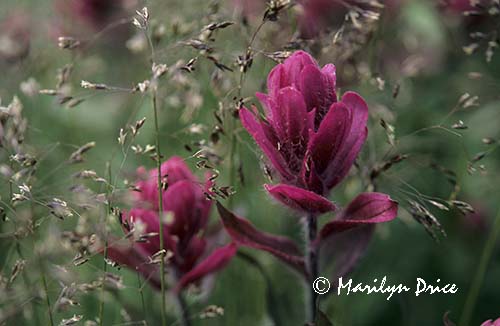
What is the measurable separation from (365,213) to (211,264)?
0.26 metres

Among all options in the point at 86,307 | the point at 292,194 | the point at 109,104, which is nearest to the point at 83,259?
the point at 292,194

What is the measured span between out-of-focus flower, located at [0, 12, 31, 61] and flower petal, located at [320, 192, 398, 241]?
660mm

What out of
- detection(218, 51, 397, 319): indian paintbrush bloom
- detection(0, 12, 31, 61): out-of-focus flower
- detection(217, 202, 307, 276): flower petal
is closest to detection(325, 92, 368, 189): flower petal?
detection(218, 51, 397, 319): indian paintbrush bloom

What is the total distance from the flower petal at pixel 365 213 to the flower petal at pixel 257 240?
6 cm

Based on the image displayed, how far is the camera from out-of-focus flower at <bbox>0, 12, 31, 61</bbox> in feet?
4.68

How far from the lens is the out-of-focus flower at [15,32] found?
1428 millimetres

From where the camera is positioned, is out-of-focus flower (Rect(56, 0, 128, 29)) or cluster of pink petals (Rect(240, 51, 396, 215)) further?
out-of-focus flower (Rect(56, 0, 128, 29))

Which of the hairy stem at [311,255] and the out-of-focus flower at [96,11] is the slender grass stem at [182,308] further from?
the out-of-focus flower at [96,11]

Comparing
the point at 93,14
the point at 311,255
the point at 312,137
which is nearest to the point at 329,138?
the point at 312,137

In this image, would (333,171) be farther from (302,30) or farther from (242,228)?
(302,30)

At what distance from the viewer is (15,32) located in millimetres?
1755

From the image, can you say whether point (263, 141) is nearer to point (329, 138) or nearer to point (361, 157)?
point (329, 138)

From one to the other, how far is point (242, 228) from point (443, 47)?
3.41 ft

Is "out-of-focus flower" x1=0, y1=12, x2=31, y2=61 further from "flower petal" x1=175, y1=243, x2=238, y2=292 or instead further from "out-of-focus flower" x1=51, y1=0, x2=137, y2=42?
"flower petal" x1=175, y1=243, x2=238, y2=292
